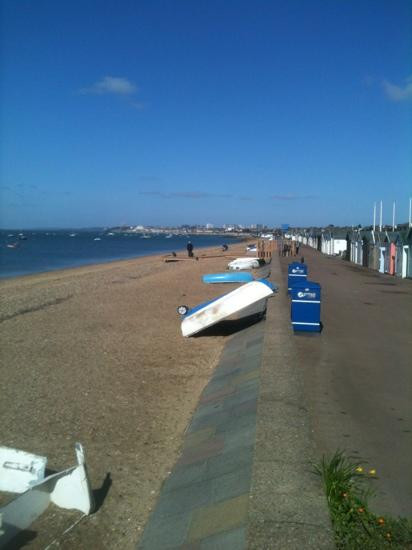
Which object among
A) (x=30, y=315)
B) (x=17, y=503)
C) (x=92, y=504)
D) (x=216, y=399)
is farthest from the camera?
(x=30, y=315)

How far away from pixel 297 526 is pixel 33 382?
6.50 m

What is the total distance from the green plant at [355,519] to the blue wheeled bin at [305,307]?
6333 millimetres

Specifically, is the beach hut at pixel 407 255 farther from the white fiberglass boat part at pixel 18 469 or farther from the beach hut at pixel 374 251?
the white fiberglass boat part at pixel 18 469

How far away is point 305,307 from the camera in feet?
35.2

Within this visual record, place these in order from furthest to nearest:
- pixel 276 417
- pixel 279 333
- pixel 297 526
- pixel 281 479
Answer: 1. pixel 279 333
2. pixel 276 417
3. pixel 281 479
4. pixel 297 526

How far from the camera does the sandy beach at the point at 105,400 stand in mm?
4629

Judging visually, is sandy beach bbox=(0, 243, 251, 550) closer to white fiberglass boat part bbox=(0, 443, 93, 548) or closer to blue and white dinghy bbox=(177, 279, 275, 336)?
white fiberglass boat part bbox=(0, 443, 93, 548)

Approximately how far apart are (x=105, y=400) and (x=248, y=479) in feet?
13.1

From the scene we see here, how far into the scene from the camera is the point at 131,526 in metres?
4.42

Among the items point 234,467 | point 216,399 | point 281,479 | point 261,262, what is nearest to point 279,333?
point 216,399

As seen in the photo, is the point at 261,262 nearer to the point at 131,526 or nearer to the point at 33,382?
the point at 33,382

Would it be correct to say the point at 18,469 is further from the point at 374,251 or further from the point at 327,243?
the point at 327,243

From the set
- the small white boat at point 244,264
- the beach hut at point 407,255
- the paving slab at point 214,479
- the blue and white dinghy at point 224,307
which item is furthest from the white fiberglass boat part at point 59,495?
the small white boat at point 244,264

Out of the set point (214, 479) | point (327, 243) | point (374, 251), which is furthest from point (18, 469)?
point (327, 243)
